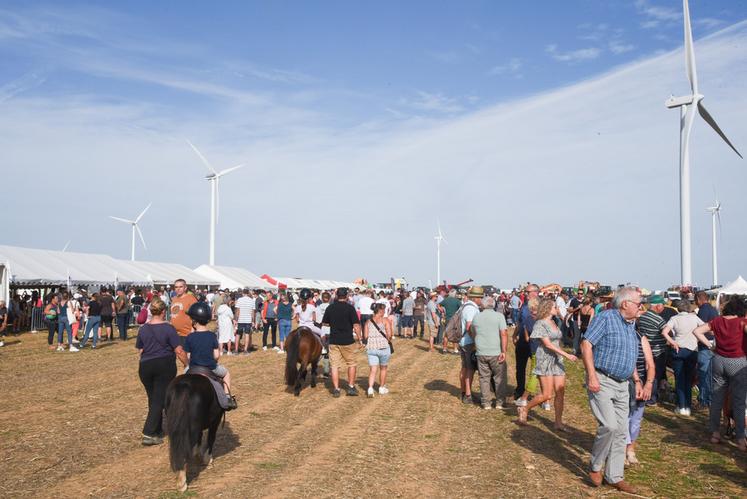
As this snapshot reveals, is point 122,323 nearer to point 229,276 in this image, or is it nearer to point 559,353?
point 559,353

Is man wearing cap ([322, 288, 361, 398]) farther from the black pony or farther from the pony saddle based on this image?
the black pony

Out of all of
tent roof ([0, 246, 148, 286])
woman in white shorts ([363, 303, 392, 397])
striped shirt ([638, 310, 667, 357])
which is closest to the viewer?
striped shirt ([638, 310, 667, 357])

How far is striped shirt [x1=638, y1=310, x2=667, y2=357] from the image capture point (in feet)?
32.8

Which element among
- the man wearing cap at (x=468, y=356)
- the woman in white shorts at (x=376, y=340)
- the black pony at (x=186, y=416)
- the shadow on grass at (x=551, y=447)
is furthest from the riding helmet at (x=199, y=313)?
the man wearing cap at (x=468, y=356)

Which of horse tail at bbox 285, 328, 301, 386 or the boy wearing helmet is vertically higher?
the boy wearing helmet

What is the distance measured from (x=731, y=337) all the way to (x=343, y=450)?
16.8 feet

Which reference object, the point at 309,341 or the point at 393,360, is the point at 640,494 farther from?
the point at 393,360

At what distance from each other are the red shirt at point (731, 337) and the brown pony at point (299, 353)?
7.02 m

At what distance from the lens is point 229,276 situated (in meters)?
51.2

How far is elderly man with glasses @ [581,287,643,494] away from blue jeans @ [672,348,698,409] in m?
4.67

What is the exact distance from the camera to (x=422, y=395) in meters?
12.0

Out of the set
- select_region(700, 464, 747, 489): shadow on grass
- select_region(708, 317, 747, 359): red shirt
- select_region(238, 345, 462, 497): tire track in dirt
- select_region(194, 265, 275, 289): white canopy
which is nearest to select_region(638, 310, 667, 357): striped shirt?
select_region(708, 317, 747, 359): red shirt

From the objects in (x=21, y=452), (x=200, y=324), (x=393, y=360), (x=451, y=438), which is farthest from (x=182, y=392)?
(x=393, y=360)

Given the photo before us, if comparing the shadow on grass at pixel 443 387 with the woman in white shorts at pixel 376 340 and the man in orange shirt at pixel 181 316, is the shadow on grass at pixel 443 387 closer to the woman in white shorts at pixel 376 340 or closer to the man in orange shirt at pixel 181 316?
the woman in white shorts at pixel 376 340
